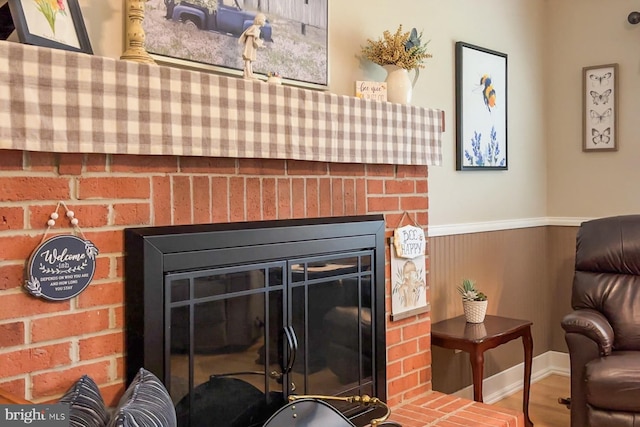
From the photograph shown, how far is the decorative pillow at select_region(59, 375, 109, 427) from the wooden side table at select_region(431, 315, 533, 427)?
5.74ft

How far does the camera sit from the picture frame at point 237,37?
6.87 feet

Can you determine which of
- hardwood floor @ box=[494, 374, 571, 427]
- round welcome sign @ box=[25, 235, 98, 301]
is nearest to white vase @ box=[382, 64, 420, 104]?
round welcome sign @ box=[25, 235, 98, 301]

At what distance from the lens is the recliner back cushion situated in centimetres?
326

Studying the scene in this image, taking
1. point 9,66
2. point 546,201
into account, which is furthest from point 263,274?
point 546,201

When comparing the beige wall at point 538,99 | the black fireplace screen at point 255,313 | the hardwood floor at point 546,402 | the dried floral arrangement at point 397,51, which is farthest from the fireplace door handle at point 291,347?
the hardwood floor at point 546,402

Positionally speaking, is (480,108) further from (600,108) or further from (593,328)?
(593,328)

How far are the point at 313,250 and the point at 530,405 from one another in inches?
83.4

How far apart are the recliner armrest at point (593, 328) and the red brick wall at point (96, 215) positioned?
1.55m

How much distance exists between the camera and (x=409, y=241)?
9.00 feet

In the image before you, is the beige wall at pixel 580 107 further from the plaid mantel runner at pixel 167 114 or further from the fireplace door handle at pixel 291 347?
the fireplace door handle at pixel 291 347

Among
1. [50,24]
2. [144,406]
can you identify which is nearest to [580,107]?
[50,24]

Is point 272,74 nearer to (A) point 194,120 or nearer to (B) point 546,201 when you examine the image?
(A) point 194,120

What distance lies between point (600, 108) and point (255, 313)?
10.0 feet

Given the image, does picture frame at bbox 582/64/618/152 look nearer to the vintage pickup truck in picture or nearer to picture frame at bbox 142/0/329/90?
picture frame at bbox 142/0/329/90
